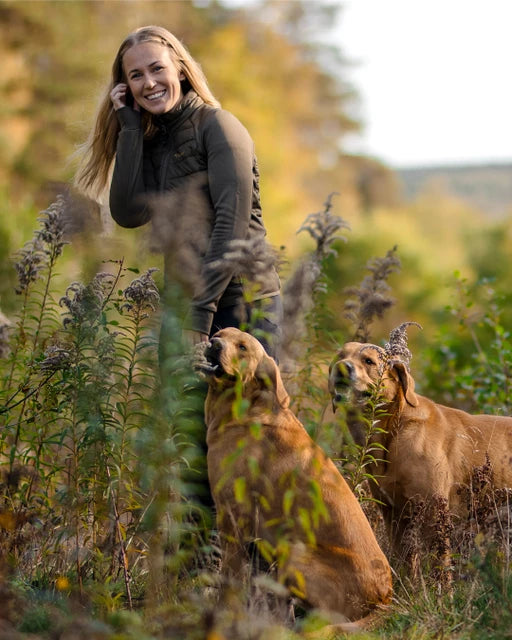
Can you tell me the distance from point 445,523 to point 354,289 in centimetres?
163

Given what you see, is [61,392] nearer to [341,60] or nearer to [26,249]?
[26,249]

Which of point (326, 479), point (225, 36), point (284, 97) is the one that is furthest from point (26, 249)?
point (284, 97)

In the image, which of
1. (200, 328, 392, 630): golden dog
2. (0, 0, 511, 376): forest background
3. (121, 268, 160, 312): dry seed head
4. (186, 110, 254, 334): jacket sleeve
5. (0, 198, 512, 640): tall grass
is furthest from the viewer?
(0, 0, 511, 376): forest background

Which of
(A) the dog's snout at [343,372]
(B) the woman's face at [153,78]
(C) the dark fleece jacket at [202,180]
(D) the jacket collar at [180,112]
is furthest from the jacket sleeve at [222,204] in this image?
(A) the dog's snout at [343,372]

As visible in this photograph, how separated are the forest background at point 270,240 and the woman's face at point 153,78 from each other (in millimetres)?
511

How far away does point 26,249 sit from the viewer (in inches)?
175

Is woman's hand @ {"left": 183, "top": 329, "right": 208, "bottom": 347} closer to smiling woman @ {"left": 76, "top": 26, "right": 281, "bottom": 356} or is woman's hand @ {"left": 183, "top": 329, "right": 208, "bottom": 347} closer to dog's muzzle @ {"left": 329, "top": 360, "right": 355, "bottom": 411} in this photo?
smiling woman @ {"left": 76, "top": 26, "right": 281, "bottom": 356}

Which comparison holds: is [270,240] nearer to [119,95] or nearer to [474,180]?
[119,95]

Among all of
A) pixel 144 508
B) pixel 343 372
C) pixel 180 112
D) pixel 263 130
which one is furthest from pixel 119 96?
pixel 263 130

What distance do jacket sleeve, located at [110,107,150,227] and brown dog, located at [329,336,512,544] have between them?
4.45ft

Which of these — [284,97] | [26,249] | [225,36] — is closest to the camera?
[26,249]

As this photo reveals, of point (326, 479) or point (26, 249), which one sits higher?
point (26, 249)

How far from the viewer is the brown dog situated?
4.56 meters

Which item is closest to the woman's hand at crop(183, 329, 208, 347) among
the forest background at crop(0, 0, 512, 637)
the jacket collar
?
the forest background at crop(0, 0, 512, 637)
